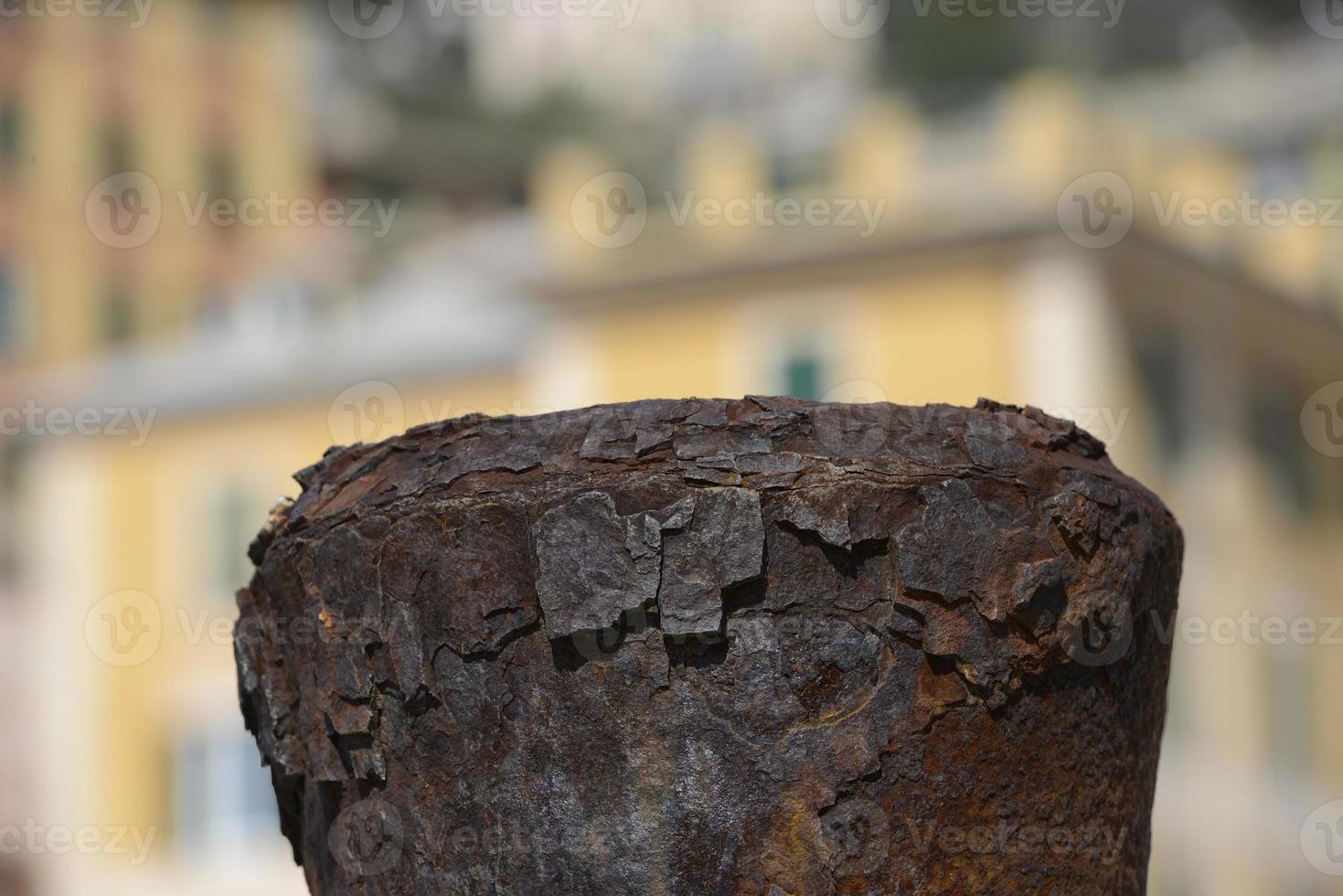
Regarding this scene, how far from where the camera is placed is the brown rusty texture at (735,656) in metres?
2.13

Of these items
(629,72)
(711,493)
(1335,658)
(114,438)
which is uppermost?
(629,72)

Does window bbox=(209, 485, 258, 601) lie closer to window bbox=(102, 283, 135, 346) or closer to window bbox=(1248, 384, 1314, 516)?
window bbox=(1248, 384, 1314, 516)

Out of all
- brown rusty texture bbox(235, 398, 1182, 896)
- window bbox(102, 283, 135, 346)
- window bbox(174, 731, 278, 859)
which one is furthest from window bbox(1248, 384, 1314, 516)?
window bbox(102, 283, 135, 346)

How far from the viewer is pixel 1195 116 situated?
22016 millimetres

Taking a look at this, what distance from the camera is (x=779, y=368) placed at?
51.9 feet

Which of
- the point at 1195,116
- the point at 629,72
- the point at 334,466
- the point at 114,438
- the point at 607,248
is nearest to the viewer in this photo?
the point at 334,466

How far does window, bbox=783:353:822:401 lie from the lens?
1548 cm

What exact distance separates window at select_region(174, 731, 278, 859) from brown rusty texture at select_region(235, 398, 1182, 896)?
52.4 feet

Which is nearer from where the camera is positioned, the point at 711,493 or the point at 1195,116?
the point at 711,493

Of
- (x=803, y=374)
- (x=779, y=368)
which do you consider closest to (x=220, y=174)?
(x=779, y=368)

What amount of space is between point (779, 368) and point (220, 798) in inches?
267

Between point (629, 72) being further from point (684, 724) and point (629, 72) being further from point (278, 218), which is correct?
point (684, 724)

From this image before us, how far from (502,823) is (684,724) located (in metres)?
0.24

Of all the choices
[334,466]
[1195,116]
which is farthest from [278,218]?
[334,466]
